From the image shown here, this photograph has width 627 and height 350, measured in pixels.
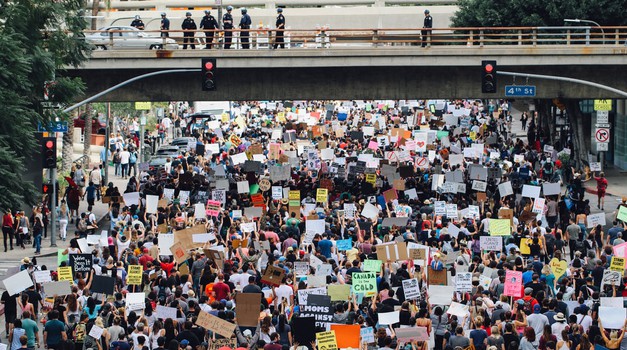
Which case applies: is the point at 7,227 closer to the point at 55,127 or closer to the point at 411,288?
the point at 55,127

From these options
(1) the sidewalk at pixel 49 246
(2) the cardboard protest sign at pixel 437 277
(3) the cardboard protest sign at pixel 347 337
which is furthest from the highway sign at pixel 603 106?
(3) the cardboard protest sign at pixel 347 337

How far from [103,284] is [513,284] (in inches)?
253

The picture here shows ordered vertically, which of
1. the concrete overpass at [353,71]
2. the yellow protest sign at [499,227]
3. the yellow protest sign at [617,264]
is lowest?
the yellow protest sign at [617,264]

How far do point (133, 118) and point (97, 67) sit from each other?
103 ft

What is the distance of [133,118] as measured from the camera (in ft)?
238

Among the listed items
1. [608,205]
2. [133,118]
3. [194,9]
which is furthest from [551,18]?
[194,9]

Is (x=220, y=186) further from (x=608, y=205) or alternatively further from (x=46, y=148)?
(x=608, y=205)

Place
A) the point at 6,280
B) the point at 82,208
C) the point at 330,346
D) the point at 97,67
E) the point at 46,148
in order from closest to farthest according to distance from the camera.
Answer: the point at 330,346, the point at 6,280, the point at 46,148, the point at 97,67, the point at 82,208

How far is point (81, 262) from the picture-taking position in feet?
77.0

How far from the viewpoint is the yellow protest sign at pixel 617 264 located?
22641 millimetres

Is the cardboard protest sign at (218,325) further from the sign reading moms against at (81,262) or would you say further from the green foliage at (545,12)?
the green foliage at (545,12)

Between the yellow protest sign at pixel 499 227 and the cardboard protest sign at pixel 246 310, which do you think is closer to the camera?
the cardboard protest sign at pixel 246 310

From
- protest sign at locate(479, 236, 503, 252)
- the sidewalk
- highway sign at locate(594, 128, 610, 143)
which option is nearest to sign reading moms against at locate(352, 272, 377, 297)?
protest sign at locate(479, 236, 503, 252)

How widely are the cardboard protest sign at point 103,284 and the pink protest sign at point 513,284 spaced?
6.18 m
